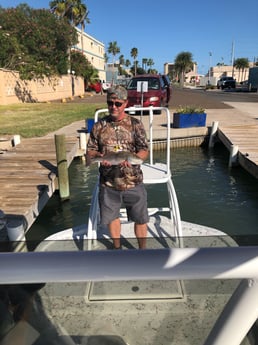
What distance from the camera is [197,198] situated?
25.5 ft

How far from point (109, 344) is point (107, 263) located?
25.3 inches

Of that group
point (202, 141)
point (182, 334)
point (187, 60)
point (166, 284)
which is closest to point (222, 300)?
point (166, 284)

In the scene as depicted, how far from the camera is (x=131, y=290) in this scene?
1.30m

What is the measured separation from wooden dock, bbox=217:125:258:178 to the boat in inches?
289

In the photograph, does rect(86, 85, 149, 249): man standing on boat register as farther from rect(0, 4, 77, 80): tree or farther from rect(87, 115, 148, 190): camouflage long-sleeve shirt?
rect(0, 4, 77, 80): tree

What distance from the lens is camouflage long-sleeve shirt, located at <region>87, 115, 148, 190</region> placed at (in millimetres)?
3051

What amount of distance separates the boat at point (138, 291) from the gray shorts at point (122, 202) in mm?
1622

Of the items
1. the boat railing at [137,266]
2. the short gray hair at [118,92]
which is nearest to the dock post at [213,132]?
the short gray hair at [118,92]

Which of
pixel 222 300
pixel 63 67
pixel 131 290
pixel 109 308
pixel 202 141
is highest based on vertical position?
pixel 63 67

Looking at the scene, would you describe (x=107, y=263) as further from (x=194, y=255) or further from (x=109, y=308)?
(x=109, y=308)

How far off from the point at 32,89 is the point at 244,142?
21.5 m

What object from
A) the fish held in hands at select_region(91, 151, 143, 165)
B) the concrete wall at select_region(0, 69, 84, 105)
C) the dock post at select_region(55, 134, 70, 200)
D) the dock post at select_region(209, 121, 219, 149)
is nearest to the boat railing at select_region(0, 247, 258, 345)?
the fish held in hands at select_region(91, 151, 143, 165)

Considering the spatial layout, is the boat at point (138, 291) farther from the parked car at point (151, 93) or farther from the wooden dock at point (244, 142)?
the parked car at point (151, 93)

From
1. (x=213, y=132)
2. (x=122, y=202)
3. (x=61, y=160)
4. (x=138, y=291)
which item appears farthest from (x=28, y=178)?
(x=213, y=132)
